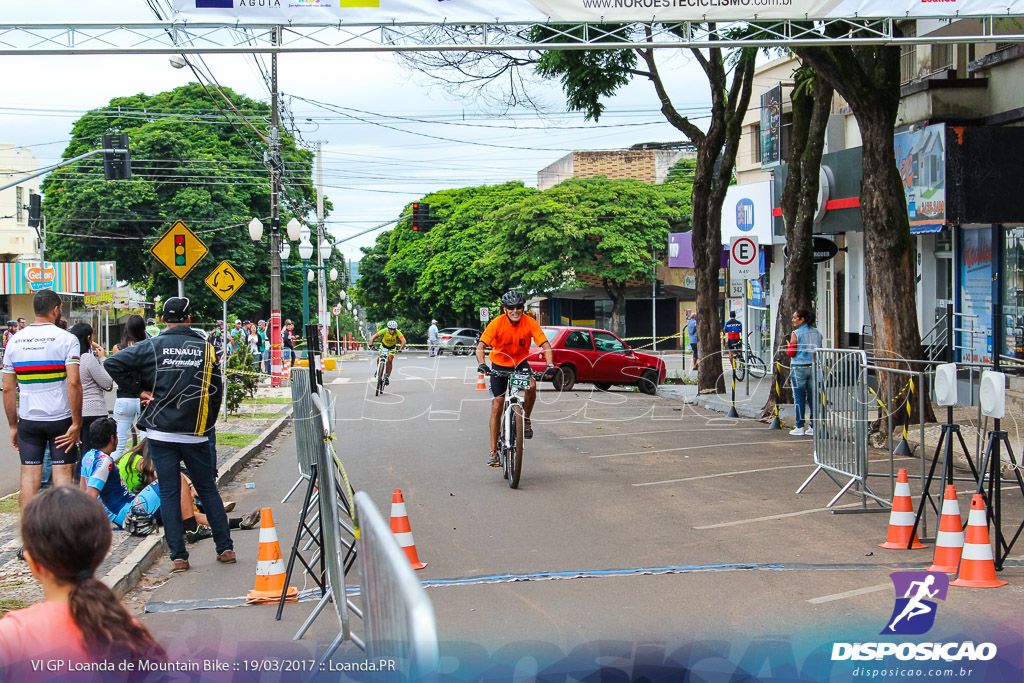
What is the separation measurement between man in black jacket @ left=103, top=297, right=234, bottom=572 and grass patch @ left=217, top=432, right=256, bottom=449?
6.91m

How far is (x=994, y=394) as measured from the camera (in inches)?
272

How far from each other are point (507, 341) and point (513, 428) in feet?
3.64

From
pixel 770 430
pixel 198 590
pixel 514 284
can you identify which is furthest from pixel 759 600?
pixel 514 284

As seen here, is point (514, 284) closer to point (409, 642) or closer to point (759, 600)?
point (759, 600)

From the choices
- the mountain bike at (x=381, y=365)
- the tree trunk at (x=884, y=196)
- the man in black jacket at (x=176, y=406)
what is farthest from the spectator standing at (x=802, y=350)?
the mountain bike at (x=381, y=365)

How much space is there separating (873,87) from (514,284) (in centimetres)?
4231

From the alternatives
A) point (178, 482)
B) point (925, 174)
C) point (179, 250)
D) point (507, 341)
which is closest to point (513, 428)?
point (507, 341)

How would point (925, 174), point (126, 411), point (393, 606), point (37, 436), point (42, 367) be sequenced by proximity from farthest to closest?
point (925, 174), point (126, 411), point (37, 436), point (42, 367), point (393, 606)

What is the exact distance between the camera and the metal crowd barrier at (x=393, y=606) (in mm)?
2102

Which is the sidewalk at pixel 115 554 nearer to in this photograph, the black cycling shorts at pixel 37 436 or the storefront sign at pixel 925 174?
the black cycling shorts at pixel 37 436

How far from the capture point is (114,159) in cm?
2572

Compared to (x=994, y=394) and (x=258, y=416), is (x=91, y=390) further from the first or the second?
(x=258, y=416)

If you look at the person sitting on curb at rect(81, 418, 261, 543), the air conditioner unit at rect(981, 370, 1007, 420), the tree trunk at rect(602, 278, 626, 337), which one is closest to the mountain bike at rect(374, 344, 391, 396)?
the person sitting on curb at rect(81, 418, 261, 543)

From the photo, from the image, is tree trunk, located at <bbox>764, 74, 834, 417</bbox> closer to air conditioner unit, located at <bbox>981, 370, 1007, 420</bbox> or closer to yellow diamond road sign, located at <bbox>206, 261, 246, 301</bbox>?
air conditioner unit, located at <bbox>981, 370, 1007, 420</bbox>
